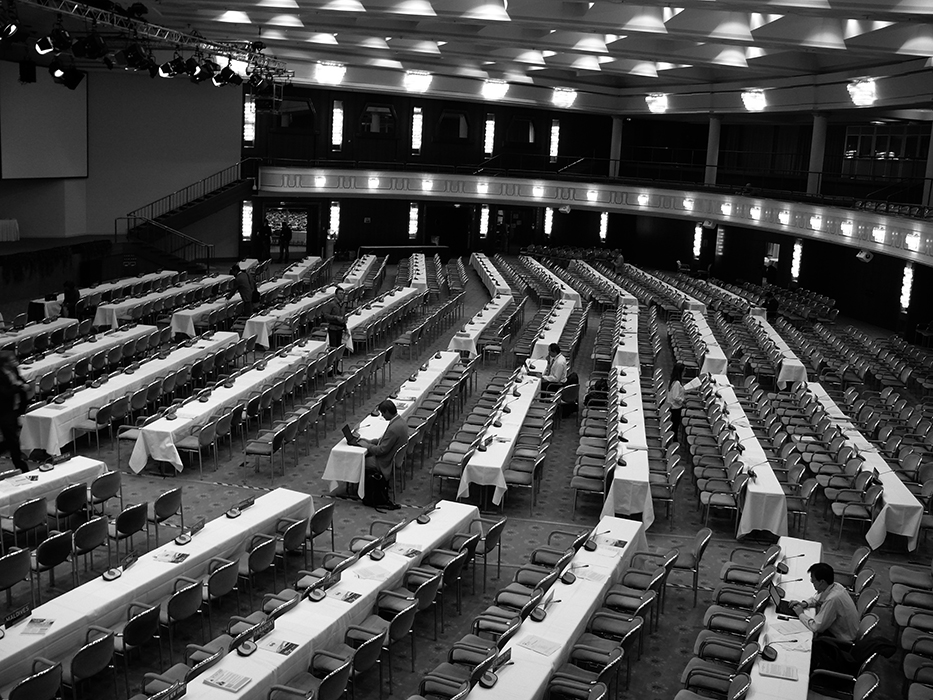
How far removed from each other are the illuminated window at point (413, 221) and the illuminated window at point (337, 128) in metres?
4.70

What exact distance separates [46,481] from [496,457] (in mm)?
5733

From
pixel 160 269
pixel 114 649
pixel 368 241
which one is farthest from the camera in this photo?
pixel 368 241

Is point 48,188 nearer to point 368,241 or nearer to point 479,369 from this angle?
point 368,241

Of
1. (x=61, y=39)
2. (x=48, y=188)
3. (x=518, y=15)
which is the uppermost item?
(x=518, y=15)

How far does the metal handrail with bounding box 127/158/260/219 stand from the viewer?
35062mm

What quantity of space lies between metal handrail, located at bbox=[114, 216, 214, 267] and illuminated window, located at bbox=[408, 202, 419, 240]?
1154 centimetres

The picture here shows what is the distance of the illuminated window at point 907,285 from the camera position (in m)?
28.8

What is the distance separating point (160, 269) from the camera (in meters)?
30.7

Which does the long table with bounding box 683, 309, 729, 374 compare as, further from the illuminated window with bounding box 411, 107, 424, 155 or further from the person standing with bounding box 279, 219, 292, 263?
the illuminated window with bounding box 411, 107, 424, 155

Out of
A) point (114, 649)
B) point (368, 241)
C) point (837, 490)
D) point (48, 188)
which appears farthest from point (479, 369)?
point (368, 241)

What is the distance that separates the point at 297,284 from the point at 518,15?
11820mm

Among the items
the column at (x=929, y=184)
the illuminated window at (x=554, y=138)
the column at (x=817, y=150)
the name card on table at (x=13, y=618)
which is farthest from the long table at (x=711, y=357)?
the illuminated window at (x=554, y=138)

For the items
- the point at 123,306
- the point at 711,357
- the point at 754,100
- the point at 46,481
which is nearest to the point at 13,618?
the point at 46,481

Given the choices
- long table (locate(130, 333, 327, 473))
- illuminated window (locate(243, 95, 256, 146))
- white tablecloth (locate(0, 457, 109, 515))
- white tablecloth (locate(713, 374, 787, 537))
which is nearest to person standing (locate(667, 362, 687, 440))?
white tablecloth (locate(713, 374, 787, 537))
